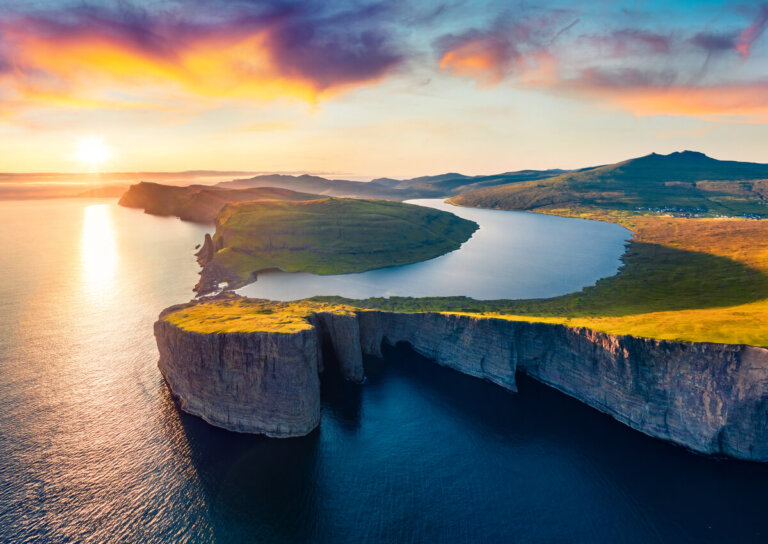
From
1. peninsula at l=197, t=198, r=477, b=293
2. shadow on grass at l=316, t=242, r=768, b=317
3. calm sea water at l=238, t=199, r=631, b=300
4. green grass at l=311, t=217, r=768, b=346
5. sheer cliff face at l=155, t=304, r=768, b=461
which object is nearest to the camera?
sheer cliff face at l=155, t=304, r=768, b=461

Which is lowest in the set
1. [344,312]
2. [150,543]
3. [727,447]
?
[150,543]

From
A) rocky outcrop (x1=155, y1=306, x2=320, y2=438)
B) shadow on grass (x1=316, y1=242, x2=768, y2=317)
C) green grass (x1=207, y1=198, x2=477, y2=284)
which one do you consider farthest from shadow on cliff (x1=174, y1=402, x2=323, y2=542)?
green grass (x1=207, y1=198, x2=477, y2=284)

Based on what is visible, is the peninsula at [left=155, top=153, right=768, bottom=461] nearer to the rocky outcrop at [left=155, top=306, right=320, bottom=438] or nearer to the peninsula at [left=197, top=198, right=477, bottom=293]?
the rocky outcrop at [left=155, top=306, right=320, bottom=438]

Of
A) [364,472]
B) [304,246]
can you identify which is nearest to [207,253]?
[304,246]

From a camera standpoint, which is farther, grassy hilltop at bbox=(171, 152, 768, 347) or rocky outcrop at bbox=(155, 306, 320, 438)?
grassy hilltop at bbox=(171, 152, 768, 347)

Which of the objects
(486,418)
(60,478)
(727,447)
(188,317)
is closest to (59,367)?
(188,317)

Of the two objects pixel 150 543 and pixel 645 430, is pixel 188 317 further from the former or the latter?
pixel 645 430
